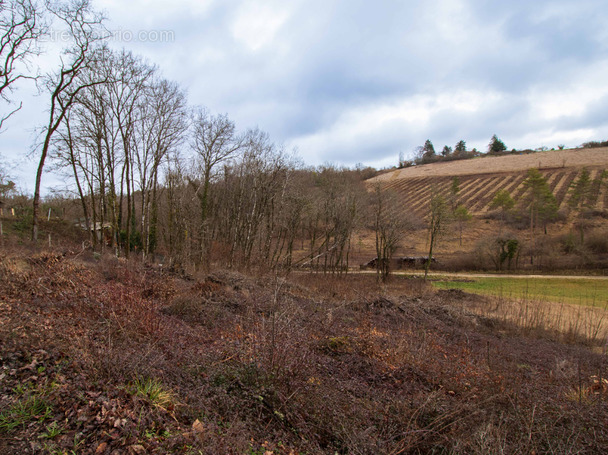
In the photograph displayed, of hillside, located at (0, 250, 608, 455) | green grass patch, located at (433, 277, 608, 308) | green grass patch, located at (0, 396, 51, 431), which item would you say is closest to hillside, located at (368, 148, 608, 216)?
green grass patch, located at (433, 277, 608, 308)

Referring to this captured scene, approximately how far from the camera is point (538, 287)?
27.3 metres

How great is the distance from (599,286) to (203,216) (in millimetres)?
32407

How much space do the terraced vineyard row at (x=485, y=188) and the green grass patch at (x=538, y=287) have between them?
22616 millimetres

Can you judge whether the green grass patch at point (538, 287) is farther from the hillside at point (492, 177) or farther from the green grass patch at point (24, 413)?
the hillside at point (492, 177)

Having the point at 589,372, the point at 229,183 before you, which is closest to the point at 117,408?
the point at 589,372

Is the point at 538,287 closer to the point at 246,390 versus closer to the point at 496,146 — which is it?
the point at 246,390

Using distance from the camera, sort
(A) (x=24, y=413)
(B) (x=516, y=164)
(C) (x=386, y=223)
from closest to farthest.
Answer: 1. (A) (x=24, y=413)
2. (C) (x=386, y=223)
3. (B) (x=516, y=164)

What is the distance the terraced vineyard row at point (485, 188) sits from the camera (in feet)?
185

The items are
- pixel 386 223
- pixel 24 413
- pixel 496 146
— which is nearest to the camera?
pixel 24 413

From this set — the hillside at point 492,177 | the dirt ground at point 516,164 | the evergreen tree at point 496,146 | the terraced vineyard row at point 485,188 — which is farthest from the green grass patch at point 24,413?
the evergreen tree at point 496,146

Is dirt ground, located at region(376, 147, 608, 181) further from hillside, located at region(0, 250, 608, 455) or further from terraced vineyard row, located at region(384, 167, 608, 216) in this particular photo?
hillside, located at region(0, 250, 608, 455)

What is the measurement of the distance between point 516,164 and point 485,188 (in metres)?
23.3

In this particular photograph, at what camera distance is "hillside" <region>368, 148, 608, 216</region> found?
60781 mm

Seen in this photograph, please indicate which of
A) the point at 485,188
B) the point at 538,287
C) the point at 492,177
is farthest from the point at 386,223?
the point at 492,177
